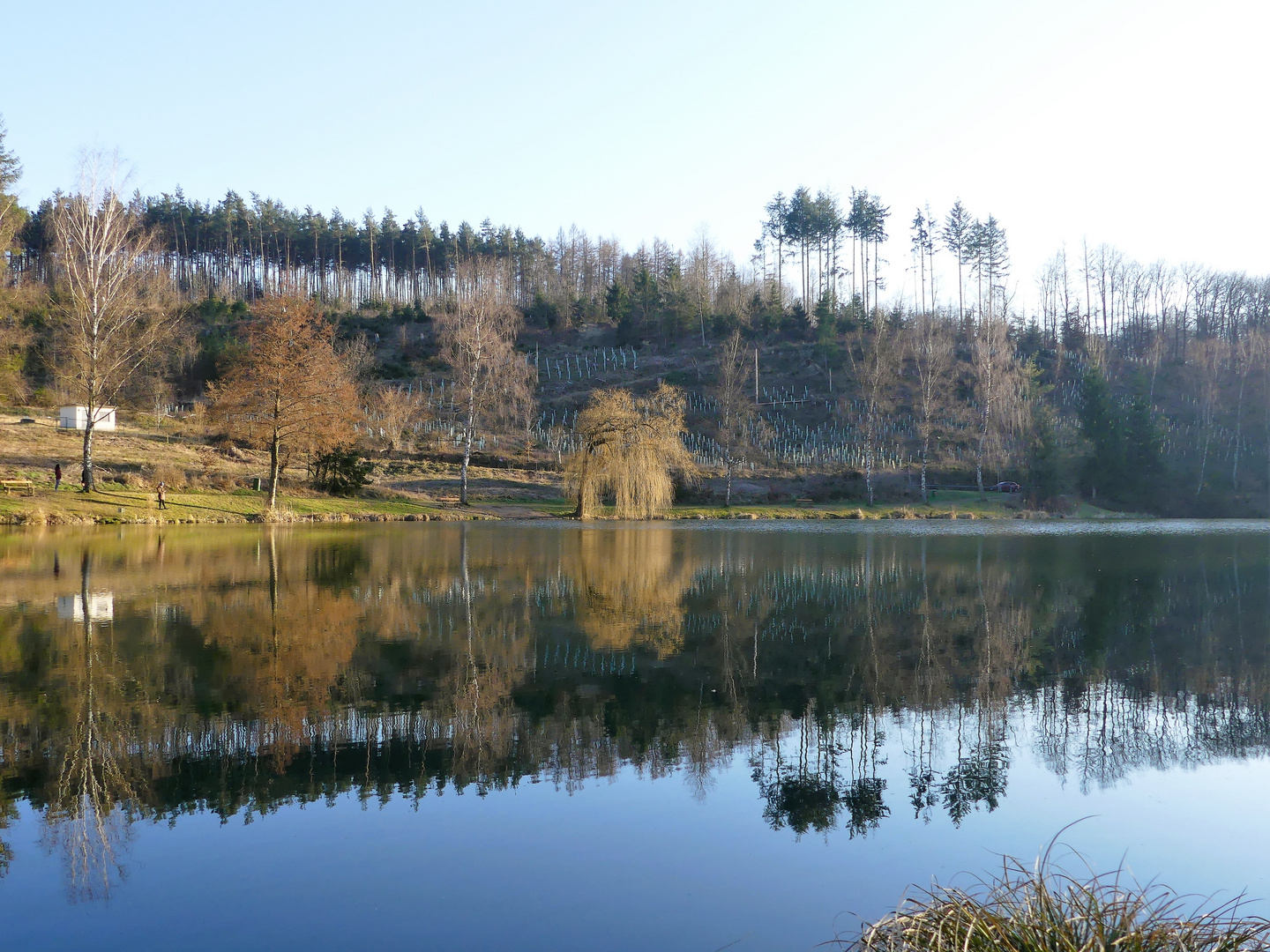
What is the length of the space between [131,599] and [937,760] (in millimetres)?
12627

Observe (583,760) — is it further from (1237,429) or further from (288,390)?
(1237,429)

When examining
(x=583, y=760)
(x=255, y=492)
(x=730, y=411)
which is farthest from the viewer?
(x=730, y=411)

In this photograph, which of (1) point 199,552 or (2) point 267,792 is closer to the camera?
(2) point 267,792

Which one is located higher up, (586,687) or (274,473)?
(274,473)

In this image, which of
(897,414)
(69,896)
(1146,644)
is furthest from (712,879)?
(897,414)

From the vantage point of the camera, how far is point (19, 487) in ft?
102

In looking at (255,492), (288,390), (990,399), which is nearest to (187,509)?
(255,492)

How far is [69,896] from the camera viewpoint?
170 inches

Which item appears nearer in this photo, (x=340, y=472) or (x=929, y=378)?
(x=340, y=472)

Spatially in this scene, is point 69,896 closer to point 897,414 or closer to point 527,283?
point 897,414

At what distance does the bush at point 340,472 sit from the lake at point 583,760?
89.2ft

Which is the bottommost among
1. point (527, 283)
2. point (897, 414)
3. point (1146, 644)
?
point (1146, 644)

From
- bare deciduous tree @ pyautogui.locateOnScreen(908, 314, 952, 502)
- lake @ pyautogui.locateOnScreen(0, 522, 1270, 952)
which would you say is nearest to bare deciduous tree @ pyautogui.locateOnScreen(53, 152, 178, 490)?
lake @ pyautogui.locateOnScreen(0, 522, 1270, 952)

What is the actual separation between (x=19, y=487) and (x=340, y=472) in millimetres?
13295
